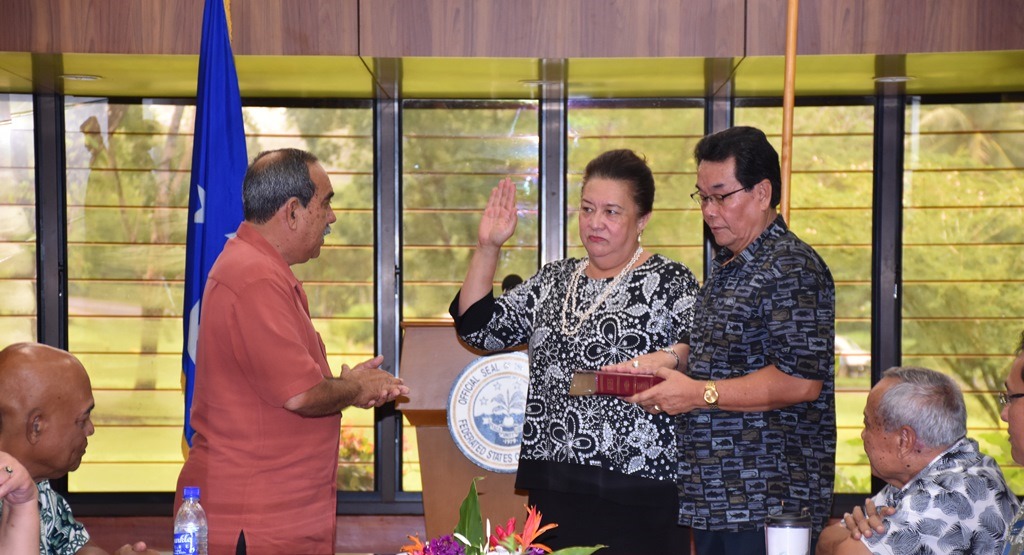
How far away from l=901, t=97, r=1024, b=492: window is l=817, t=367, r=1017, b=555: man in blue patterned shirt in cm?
305

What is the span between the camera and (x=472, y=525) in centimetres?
165

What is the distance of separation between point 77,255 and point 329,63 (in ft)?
5.93

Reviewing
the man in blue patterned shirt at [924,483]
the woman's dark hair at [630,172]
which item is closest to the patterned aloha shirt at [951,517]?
the man in blue patterned shirt at [924,483]

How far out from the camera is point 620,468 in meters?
2.52

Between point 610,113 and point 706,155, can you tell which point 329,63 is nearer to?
point 610,113

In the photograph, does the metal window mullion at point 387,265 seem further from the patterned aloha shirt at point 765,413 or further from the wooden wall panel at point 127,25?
the patterned aloha shirt at point 765,413

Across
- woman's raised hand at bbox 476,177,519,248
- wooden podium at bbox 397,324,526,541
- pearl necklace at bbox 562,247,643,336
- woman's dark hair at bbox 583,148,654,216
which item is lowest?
wooden podium at bbox 397,324,526,541

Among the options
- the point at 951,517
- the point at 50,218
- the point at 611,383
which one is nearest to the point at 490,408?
the point at 611,383

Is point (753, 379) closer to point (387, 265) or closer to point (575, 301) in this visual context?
point (575, 301)

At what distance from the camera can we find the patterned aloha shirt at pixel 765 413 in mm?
2193

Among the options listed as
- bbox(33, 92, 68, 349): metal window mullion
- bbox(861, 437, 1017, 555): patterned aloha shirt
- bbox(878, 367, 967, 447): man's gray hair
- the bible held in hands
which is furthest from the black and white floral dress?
bbox(33, 92, 68, 349): metal window mullion

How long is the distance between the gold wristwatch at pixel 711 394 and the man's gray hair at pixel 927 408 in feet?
1.11

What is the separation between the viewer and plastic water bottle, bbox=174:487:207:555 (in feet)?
5.91

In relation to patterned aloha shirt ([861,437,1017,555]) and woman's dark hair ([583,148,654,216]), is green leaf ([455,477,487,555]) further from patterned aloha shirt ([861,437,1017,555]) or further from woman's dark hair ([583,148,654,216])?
woman's dark hair ([583,148,654,216])
